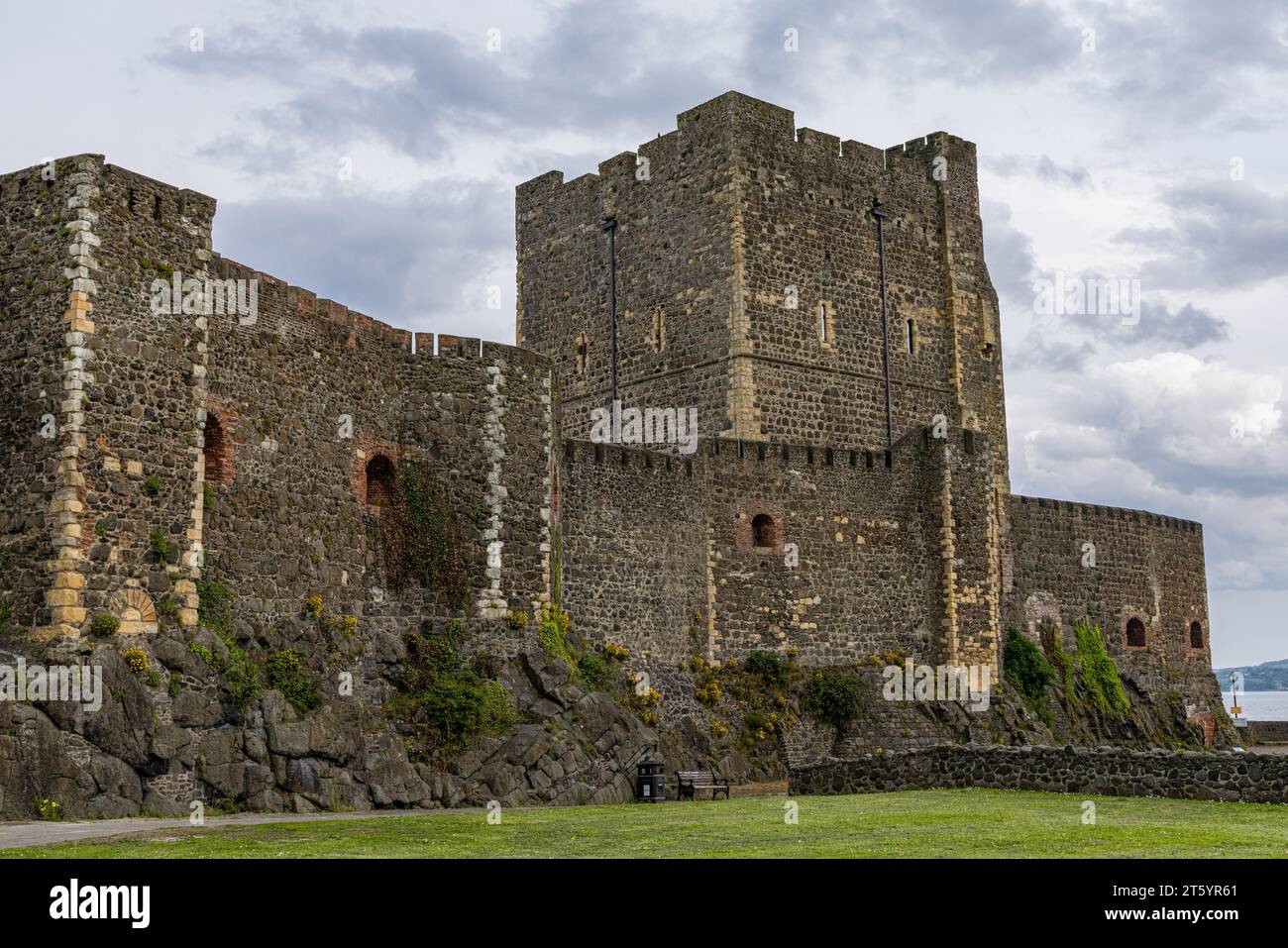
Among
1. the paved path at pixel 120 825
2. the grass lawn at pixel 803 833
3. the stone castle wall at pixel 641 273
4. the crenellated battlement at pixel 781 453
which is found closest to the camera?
the grass lawn at pixel 803 833

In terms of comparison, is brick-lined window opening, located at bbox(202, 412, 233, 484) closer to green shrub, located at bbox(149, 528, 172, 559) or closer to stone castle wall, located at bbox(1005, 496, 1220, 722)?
green shrub, located at bbox(149, 528, 172, 559)

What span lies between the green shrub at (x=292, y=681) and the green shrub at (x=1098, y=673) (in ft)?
79.9

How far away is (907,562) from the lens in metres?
33.2

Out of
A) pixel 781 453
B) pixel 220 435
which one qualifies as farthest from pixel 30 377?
pixel 781 453

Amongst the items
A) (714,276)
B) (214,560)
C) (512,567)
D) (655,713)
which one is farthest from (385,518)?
(714,276)

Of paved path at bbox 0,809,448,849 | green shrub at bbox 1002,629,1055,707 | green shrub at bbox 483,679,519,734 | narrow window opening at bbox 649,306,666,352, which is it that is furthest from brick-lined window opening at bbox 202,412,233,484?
green shrub at bbox 1002,629,1055,707

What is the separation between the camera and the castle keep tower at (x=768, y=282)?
3475cm

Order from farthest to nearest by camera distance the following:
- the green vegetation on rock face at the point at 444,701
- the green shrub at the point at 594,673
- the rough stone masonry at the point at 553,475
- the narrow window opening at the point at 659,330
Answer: the narrow window opening at the point at 659,330 < the green shrub at the point at 594,673 < the green vegetation on rock face at the point at 444,701 < the rough stone masonry at the point at 553,475

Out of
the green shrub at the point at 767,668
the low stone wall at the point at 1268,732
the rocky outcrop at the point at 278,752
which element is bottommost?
the low stone wall at the point at 1268,732

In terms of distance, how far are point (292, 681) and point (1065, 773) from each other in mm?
10689

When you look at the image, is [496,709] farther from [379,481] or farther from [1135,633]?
[1135,633]

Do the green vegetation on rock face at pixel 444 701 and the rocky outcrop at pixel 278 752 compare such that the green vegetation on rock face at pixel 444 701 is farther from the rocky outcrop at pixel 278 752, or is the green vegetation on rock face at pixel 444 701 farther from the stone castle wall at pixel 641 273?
the stone castle wall at pixel 641 273

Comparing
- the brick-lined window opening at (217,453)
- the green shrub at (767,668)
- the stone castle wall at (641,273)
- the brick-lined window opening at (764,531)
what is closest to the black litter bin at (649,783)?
the green shrub at (767,668)
